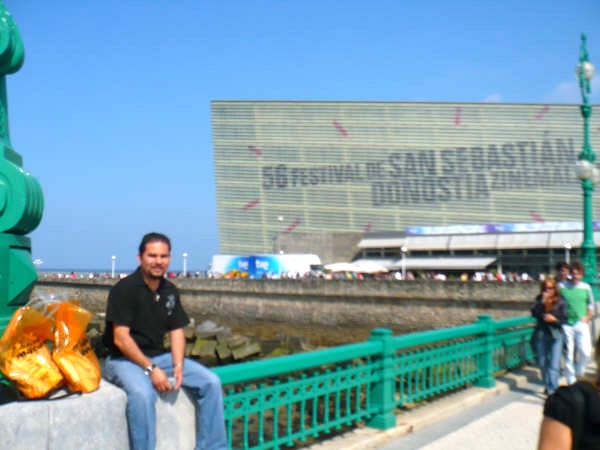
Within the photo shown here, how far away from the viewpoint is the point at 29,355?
293 centimetres

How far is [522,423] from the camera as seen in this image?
6059 mm

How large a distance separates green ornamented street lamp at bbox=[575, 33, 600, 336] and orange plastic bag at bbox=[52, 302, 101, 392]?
10.8 metres

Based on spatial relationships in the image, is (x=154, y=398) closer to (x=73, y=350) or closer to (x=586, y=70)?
(x=73, y=350)

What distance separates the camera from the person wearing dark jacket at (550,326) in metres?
7.15

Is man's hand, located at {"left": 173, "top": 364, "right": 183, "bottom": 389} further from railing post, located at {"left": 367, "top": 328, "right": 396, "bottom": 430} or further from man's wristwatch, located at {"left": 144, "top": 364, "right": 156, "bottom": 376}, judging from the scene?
railing post, located at {"left": 367, "top": 328, "right": 396, "bottom": 430}

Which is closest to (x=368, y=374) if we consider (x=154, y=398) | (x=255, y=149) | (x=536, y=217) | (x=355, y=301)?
(x=154, y=398)

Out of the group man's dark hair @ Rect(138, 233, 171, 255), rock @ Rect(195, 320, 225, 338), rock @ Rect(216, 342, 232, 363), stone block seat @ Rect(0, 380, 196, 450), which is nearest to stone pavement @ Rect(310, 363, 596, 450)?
stone block seat @ Rect(0, 380, 196, 450)

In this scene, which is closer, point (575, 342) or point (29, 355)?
point (29, 355)

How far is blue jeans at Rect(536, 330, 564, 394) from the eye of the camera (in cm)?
712

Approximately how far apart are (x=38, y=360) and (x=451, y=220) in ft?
184

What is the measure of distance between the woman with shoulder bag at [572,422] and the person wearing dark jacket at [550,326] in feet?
18.2

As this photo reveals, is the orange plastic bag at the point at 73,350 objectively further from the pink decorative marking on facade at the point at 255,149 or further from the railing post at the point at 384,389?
the pink decorative marking on facade at the point at 255,149

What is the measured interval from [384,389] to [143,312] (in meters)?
3.05

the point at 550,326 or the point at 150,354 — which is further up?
the point at 150,354
